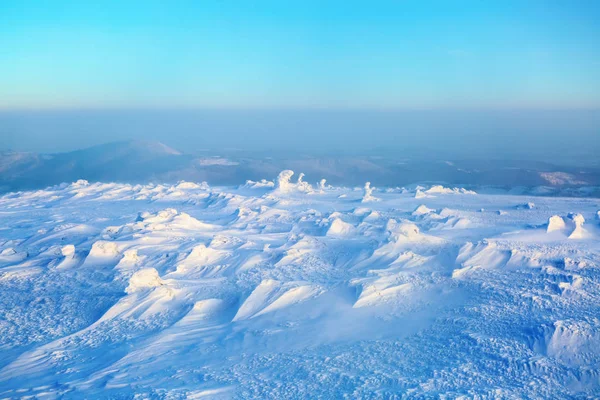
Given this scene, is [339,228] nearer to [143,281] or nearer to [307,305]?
[307,305]

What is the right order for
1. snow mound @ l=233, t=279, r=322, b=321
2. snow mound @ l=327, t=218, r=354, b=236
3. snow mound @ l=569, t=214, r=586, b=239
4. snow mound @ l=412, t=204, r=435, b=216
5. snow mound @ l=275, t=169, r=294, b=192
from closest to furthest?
snow mound @ l=233, t=279, r=322, b=321 → snow mound @ l=569, t=214, r=586, b=239 → snow mound @ l=327, t=218, r=354, b=236 → snow mound @ l=412, t=204, r=435, b=216 → snow mound @ l=275, t=169, r=294, b=192

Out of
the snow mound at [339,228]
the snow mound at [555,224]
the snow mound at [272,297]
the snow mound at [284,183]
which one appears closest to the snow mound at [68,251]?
the snow mound at [272,297]

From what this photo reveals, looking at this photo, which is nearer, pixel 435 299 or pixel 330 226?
pixel 435 299

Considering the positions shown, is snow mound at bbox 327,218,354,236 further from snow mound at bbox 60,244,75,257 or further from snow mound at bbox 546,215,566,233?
snow mound at bbox 60,244,75,257

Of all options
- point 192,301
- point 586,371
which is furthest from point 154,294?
point 586,371

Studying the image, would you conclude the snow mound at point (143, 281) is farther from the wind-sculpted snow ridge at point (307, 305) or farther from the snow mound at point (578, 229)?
the snow mound at point (578, 229)

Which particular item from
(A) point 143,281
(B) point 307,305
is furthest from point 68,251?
(B) point 307,305

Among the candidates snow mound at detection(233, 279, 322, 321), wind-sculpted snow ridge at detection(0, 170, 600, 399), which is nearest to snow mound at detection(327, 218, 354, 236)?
wind-sculpted snow ridge at detection(0, 170, 600, 399)

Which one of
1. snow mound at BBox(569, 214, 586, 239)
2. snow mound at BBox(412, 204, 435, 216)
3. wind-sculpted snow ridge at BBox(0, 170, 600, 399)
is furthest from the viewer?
snow mound at BBox(412, 204, 435, 216)

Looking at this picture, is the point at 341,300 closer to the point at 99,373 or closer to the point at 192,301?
the point at 192,301
